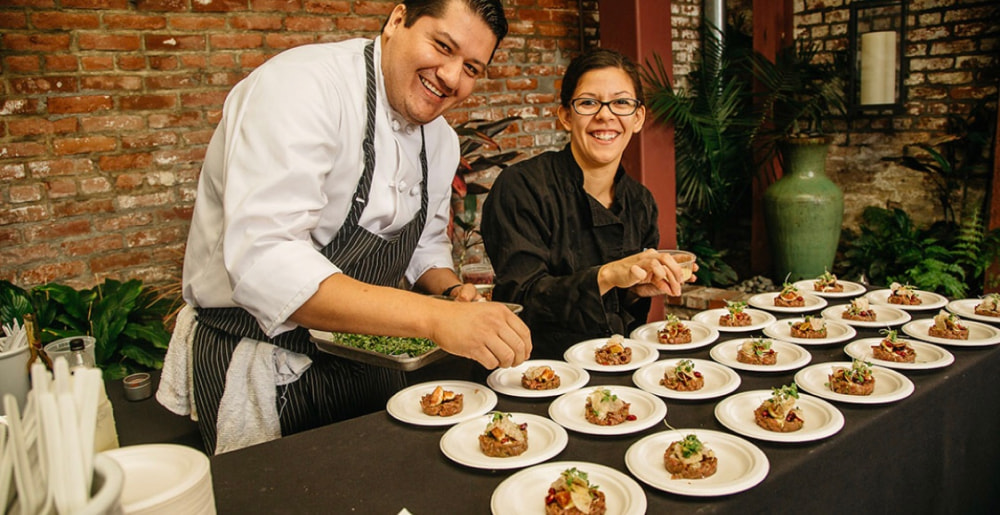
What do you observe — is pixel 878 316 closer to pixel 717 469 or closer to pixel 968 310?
pixel 968 310

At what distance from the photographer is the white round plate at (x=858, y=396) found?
162 cm

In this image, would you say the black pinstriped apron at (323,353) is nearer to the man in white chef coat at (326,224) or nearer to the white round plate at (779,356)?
the man in white chef coat at (326,224)

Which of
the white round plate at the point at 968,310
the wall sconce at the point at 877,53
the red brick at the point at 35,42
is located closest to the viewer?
the white round plate at the point at 968,310

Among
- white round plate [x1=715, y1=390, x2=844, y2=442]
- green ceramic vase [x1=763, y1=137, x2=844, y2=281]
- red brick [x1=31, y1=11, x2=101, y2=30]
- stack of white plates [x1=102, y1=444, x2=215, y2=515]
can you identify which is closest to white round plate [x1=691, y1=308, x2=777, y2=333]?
white round plate [x1=715, y1=390, x2=844, y2=442]

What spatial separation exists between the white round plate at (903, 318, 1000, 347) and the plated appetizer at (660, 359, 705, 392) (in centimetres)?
80

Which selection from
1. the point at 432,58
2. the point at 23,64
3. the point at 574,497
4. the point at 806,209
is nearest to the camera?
the point at 574,497

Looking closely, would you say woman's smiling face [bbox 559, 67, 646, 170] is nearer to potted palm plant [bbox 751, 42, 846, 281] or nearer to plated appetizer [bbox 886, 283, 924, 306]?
plated appetizer [bbox 886, 283, 924, 306]

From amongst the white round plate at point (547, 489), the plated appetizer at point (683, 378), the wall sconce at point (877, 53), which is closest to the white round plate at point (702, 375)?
the plated appetizer at point (683, 378)

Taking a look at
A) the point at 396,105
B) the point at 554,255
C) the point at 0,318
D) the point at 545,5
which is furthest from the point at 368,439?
the point at 545,5

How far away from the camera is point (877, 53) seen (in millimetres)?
4543

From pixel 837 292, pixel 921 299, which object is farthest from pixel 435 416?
pixel 921 299

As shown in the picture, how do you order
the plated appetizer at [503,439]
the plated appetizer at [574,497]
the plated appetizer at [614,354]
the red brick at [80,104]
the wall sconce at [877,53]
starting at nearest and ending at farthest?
the plated appetizer at [574,497] → the plated appetizer at [503,439] → the plated appetizer at [614,354] → the red brick at [80,104] → the wall sconce at [877,53]

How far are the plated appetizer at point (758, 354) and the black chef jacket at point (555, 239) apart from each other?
0.48 metres

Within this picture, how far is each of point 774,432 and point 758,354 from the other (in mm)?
479
